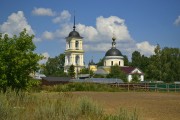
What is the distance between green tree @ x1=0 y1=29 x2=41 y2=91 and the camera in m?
24.7

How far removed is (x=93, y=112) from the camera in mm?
15359

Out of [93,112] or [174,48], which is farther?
[174,48]

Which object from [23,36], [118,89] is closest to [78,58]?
[118,89]

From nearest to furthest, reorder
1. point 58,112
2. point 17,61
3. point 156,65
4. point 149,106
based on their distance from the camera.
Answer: point 58,112 < point 149,106 < point 17,61 < point 156,65

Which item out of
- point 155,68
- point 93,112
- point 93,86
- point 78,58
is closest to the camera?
point 93,112

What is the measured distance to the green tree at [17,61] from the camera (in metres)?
24.7

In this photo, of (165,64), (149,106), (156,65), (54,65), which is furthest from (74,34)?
(149,106)

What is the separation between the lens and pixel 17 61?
2473 cm

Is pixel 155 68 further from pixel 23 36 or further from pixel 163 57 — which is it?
pixel 23 36

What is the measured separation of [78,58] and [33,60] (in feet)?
327

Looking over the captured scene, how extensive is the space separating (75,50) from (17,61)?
97.4 m

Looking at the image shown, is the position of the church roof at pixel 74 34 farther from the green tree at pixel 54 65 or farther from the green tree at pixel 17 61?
the green tree at pixel 17 61

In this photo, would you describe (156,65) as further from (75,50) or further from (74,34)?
(74,34)

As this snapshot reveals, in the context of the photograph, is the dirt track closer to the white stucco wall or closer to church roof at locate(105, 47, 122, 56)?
the white stucco wall
